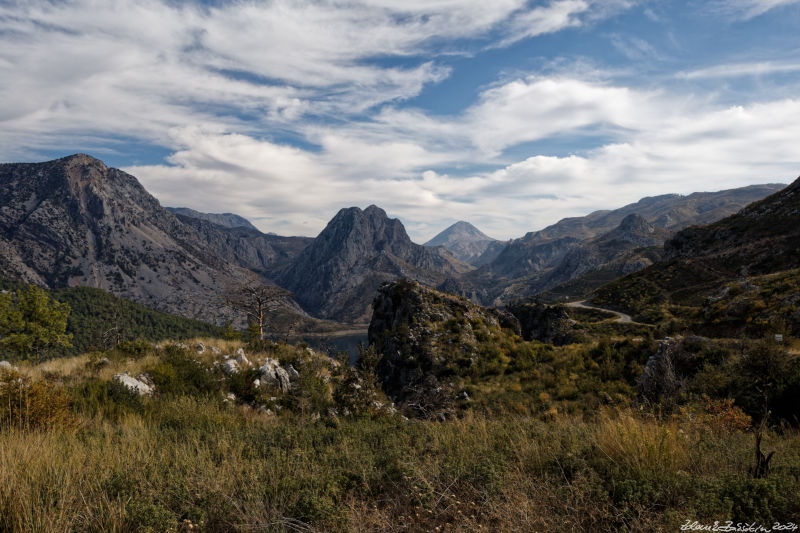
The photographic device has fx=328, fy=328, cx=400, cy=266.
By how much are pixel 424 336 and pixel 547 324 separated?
2791cm

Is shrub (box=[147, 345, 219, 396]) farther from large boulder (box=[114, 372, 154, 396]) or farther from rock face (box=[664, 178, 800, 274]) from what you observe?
rock face (box=[664, 178, 800, 274])

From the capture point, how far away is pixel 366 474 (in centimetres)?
549

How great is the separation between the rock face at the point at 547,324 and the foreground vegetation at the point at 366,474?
36.3 m

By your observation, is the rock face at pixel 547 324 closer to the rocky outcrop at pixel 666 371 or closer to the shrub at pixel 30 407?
the rocky outcrop at pixel 666 371

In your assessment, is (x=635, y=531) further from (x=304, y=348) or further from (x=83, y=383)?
(x=304, y=348)

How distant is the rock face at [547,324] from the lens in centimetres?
4250

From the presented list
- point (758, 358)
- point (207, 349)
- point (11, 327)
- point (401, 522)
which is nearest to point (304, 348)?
point (207, 349)

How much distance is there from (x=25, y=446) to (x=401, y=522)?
6.14m

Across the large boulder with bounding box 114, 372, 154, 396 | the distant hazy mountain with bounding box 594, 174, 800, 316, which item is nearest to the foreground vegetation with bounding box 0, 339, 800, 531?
the large boulder with bounding box 114, 372, 154, 396

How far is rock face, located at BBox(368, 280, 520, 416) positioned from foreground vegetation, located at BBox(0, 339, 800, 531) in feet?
41.8

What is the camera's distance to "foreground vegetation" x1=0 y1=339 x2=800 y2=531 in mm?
3984

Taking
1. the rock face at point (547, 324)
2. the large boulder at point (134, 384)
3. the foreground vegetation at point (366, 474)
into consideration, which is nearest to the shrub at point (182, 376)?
the large boulder at point (134, 384)

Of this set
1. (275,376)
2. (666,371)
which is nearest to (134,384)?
(275,376)

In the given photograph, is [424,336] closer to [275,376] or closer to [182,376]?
[275,376]
